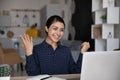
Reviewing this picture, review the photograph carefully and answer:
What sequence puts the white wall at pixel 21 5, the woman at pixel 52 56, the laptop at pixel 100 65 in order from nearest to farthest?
the laptop at pixel 100 65
the woman at pixel 52 56
the white wall at pixel 21 5

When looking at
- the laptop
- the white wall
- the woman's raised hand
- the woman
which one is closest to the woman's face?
the woman

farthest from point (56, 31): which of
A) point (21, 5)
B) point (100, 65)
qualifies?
point (21, 5)

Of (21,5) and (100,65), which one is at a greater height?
(21,5)

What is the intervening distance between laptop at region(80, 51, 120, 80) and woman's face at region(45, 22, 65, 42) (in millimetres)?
589

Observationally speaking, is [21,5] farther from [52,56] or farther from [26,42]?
[26,42]

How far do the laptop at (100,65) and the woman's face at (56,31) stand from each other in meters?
0.59

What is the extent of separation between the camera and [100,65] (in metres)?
1.21

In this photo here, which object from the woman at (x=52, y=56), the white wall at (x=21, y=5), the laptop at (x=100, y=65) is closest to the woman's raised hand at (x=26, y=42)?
the woman at (x=52, y=56)

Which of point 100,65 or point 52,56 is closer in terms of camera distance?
point 100,65

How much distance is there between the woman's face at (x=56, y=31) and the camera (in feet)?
5.75

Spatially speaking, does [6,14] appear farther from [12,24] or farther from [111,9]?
[111,9]

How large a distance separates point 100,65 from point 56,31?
63 cm

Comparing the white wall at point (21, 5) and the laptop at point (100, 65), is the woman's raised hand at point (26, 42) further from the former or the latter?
the white wall at point (21, 5)

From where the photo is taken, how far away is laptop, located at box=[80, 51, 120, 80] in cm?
116
